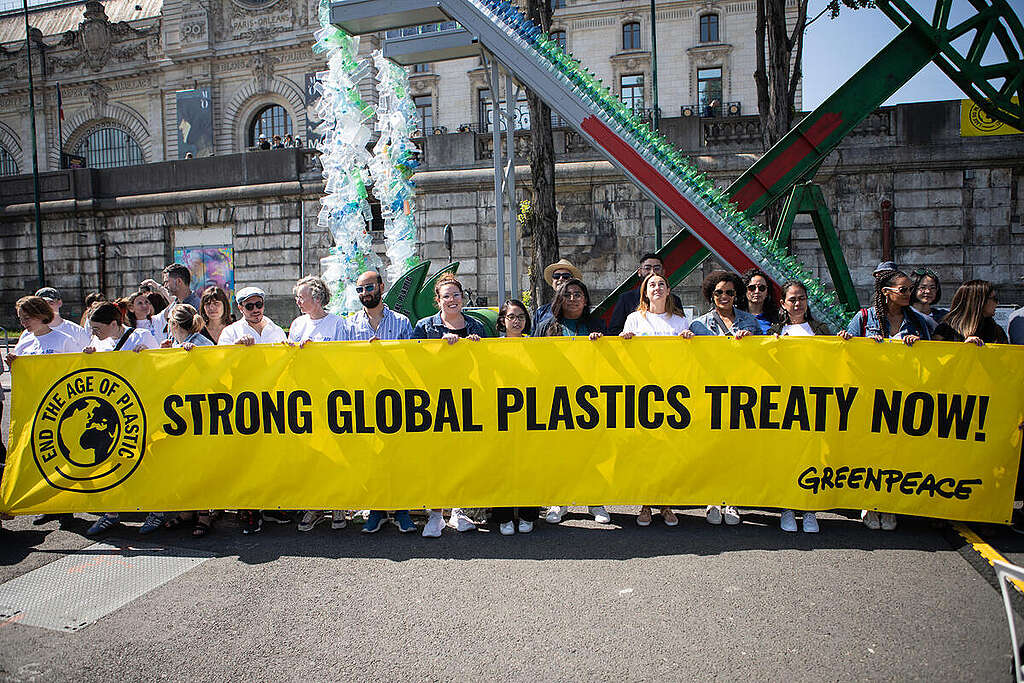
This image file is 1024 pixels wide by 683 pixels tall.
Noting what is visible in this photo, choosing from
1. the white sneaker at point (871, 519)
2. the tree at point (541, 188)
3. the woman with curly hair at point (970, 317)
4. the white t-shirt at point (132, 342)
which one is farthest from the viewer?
the tree at point (541, 188)

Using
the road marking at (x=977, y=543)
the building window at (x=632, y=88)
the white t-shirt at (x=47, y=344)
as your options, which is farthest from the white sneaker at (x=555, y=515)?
the building window at (x=632, y=88)

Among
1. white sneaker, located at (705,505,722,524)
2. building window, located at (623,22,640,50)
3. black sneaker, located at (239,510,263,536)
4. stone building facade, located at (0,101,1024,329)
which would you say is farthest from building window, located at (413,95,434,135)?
white sneaker, located at (705,505,722,524)

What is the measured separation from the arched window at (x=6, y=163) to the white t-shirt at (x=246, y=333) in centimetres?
5662

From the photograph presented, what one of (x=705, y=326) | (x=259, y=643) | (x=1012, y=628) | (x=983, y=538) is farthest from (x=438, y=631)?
(x=983, y=538)

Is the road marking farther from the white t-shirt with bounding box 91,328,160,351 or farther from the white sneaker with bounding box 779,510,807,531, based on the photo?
Answer: the white t-shirt with bounding box 91,328,160,351

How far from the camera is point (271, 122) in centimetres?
4394

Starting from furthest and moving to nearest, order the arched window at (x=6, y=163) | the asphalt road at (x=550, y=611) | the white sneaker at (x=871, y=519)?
the arched window at (x=6, y=163)
the white sneaker at (x=871, y=519)
the asphalt road at (x=550, y=611)

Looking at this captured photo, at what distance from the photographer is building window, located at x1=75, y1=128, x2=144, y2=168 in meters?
47.5

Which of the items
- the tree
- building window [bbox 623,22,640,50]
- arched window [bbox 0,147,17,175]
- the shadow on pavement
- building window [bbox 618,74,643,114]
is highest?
building window [bbox 623,22,640,50]

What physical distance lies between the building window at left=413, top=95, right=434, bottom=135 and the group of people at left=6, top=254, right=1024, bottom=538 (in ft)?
125

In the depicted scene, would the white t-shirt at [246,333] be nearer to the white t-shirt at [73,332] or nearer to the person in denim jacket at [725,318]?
the white t-shirt at [73,332]

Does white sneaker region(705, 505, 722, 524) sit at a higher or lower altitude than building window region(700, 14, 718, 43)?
lower

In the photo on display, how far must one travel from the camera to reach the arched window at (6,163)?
4962cm

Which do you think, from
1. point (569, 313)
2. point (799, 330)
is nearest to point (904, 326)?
point (799, 330)
